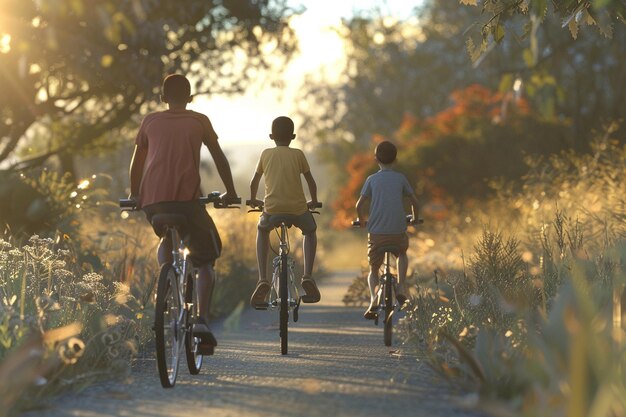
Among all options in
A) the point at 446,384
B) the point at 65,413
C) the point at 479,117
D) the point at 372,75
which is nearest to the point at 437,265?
the point at 446,384

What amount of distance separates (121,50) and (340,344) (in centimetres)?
1175

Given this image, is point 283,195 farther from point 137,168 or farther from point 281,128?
point 137,168

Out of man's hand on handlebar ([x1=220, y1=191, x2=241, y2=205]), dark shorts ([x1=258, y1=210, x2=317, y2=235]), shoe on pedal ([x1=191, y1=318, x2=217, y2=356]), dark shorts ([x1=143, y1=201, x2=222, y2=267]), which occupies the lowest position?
shoe on pedal ([x1=191, y1=318, x2=217, y2=356])

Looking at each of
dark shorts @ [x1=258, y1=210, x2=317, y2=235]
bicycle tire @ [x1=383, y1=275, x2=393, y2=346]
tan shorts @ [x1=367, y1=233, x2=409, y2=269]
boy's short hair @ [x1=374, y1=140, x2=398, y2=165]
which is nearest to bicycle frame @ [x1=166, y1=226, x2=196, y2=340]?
dark shorts @ [x1=258, y1=210, x2=317, y2=235]

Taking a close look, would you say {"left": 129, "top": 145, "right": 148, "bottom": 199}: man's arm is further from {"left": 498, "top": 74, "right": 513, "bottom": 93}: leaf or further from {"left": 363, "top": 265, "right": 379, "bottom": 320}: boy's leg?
{"left": 363, "top": 265, "right": 379, "bottom": 320}: boy's leg

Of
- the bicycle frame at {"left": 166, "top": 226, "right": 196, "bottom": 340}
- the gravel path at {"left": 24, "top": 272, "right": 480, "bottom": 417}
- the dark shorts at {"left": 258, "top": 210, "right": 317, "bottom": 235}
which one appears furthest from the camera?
the dark shorts at {"left": 258, "top": 210, "right": 317, "bottom": 235}

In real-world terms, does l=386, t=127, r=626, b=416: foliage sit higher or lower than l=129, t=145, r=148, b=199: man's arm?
lower

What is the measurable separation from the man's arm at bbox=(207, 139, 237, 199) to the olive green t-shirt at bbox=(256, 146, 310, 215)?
2117 millimetres

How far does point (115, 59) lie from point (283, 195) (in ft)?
37.7

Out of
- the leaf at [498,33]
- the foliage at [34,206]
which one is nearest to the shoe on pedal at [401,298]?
the leaf at [498,33]

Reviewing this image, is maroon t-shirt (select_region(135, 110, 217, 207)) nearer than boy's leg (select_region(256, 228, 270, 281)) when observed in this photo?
Yes

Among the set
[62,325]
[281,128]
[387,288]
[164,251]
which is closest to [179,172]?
[164,251]

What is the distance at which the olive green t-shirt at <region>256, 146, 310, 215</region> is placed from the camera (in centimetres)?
1077

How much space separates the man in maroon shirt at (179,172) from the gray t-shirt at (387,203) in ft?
9.88
